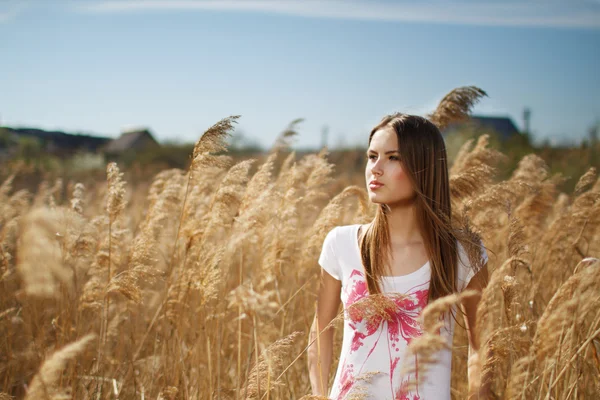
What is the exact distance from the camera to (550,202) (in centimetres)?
356

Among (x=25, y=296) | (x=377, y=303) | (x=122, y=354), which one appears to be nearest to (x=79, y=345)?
(x=377, y=303)

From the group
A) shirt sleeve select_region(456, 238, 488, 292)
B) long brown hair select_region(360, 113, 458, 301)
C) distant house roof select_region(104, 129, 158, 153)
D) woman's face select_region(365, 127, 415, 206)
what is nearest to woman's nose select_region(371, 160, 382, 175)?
woman's face select_region(365, 127, 415, 206)

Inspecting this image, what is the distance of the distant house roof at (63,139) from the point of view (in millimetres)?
4332

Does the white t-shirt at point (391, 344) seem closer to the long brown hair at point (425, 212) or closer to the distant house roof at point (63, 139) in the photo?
the long brown hair at point (425, 212)

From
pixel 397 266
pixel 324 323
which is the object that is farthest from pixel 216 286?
pixel 397 266

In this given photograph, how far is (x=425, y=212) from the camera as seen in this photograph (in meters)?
2.11

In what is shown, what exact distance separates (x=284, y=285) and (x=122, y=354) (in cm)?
123

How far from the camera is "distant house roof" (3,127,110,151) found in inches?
171

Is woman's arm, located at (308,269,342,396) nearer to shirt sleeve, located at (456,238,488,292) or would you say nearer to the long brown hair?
the long brown hair

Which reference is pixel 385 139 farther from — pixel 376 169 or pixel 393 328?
pixel 393 328

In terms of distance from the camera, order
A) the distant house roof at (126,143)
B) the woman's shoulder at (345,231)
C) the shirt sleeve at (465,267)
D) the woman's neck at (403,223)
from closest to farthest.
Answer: the shirt sleeve at (465,267) → the woman's neck at (403,223) → the woman's shoulder at (345,231) → the distant house roof at (126,143)

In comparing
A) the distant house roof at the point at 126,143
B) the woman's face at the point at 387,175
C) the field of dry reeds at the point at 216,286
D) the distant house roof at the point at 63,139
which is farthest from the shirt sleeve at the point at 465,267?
the distant house roof at the point at 126,143

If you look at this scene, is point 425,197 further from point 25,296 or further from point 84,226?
point 25,296

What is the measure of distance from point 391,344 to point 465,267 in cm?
47
